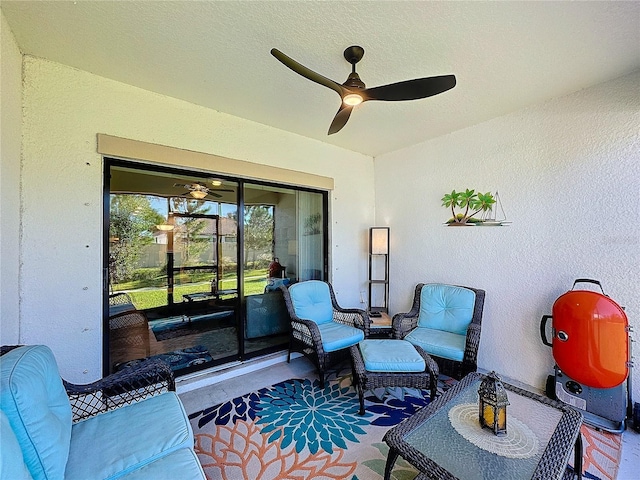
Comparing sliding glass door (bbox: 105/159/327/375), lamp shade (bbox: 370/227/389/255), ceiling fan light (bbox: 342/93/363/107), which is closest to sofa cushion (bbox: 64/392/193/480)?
sliding glass door (bbox: 105/159/327/375)

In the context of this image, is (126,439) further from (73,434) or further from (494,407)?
(494,407)

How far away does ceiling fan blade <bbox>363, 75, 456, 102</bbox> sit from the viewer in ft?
5.65

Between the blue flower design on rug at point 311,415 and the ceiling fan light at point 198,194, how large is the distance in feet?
7.03

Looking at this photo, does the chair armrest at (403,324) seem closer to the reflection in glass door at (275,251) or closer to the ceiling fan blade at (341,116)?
the reflection in glass door at (275,251)

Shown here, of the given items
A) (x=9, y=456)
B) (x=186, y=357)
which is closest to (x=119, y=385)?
(x=9, y=456)

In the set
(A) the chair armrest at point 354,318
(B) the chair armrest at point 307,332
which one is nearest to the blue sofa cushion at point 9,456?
(B) the chair armrest at point 307,332

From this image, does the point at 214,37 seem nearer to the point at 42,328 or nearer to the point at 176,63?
the point at 176,63

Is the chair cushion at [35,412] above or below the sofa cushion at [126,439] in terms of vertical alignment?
above

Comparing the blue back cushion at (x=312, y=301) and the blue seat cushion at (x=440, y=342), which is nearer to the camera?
the blue seat cushion at (x=440, y=342)

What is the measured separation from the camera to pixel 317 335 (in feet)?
9.14

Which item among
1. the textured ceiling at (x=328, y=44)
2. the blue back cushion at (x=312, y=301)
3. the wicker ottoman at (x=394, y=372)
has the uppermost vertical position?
the textured ceiling at (x=328, y=44)

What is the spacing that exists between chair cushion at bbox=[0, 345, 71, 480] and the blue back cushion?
2123mm

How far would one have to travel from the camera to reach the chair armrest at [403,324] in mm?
3086

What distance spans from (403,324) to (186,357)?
2.41 metres
